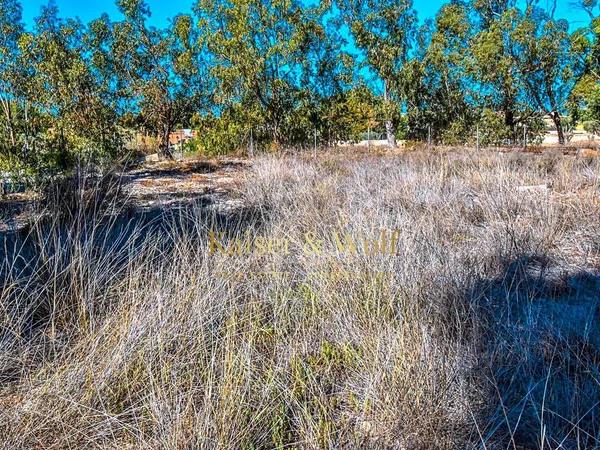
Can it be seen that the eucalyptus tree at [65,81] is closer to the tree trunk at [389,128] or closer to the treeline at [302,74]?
the treeline at [302,74]

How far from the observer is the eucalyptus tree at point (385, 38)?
17.2 meters

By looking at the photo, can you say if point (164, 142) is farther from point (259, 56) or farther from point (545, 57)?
point (545, 57)

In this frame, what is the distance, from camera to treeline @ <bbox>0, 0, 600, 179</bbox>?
1234 centimetres

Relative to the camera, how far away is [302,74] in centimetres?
1548

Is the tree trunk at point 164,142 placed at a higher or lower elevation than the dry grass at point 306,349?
higher

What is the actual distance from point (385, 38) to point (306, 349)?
1851 centimetres

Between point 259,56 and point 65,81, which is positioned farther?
point 259,56

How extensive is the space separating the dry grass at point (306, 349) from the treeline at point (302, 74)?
8.33 meters

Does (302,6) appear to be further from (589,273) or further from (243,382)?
(243,382)

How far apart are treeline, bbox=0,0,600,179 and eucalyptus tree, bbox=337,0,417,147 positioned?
49 mm

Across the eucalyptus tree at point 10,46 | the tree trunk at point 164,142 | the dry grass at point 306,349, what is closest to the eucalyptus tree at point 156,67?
the tree trunk at point 164,142

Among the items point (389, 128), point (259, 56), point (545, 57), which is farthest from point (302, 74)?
point (545, 57)

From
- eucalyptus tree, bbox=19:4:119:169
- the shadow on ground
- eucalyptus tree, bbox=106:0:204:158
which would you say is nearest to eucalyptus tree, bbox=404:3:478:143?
eucalyptus tree, bbox=106:0:204:158

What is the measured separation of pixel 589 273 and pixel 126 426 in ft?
8.40
